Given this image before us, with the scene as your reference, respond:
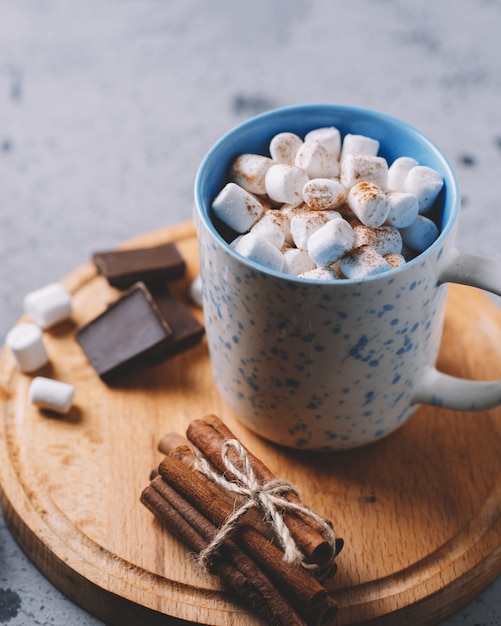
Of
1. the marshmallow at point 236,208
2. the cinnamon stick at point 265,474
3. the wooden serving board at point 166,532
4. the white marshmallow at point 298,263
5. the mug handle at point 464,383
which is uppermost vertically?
the marshmallow at point 236,208

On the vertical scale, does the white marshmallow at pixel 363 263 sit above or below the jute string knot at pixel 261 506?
above

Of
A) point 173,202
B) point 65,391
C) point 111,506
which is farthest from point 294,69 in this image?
point 111,506

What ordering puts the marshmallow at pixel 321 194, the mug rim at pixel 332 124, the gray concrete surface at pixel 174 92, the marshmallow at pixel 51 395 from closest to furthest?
the mug rim at pixel 332 124 < the marshmallow at pixel 321 194 < the marshmallow at pixel 51 395 < the gray concrete surface at pixel 174 92

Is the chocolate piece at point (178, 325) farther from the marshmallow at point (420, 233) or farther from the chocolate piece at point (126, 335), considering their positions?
the marshmallow at point (420, 233)

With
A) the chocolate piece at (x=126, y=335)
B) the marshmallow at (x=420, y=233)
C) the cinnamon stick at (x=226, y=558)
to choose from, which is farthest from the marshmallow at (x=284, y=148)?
the cinnamon stick at (x=226, y=558)

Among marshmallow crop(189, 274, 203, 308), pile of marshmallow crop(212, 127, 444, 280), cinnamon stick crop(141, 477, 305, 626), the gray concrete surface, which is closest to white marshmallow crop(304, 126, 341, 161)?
pile of marshmallow crop(212, 127, 444, 280)

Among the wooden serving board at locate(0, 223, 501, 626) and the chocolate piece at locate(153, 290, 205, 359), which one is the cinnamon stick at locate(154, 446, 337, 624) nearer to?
the wooden serving board at locate(0, 223, 501, 626)
